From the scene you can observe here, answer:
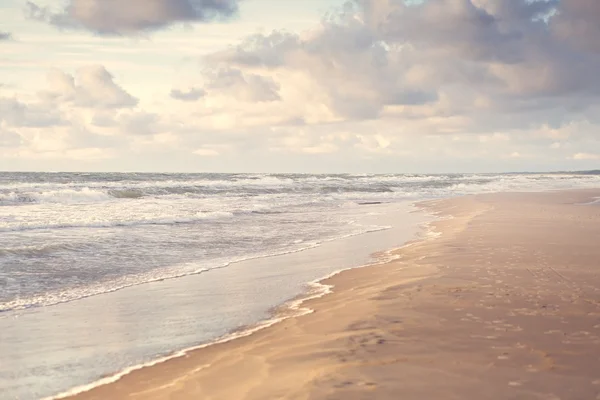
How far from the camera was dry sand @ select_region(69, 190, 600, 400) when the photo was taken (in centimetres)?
411

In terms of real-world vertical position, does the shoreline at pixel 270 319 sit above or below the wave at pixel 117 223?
below

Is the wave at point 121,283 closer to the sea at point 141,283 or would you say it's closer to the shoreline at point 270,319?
the sea at point 141,283

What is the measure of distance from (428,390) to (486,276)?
4893mm

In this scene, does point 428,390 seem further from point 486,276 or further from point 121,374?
point 486,276

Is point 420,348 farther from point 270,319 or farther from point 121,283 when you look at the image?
point 121,283

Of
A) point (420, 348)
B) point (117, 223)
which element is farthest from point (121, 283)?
point (117, 223)

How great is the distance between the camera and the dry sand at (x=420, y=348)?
4105 millimetres

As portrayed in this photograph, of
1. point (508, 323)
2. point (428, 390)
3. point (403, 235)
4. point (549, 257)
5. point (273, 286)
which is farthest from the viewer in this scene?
point (403, 235)

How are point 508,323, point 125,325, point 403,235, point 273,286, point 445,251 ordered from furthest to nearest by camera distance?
point 403,235
point 445,251
point 273,286
point 125,325
point 508,323

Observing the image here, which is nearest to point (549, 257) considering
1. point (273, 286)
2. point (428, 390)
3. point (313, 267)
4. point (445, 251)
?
point (445, 251)

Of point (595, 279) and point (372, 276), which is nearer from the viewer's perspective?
point (595, 279)

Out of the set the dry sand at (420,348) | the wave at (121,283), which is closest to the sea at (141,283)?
the wave at (121,283)

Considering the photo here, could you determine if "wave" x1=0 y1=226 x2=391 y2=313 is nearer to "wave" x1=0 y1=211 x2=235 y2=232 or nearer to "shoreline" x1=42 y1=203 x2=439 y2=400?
"shoreline" x1=42 y1=203 x2=439 y2=400

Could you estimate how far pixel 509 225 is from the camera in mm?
16531
